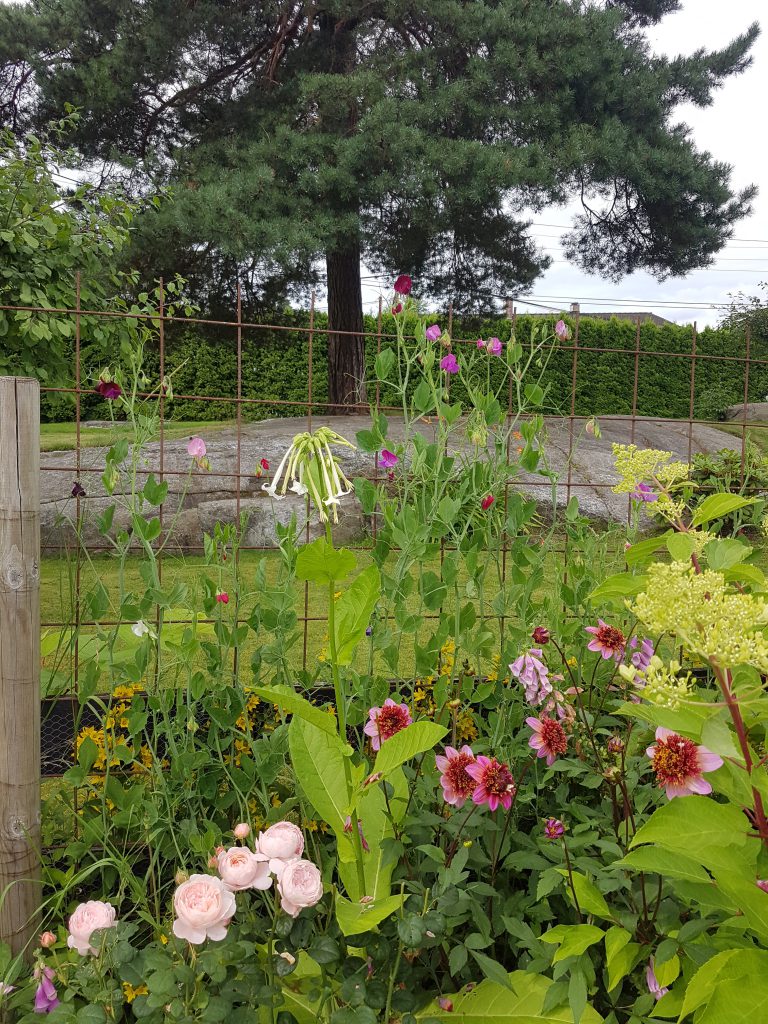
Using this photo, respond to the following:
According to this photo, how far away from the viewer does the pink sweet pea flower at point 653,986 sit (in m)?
0.99

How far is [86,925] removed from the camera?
3.14 ft

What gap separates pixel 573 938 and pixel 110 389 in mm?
1281

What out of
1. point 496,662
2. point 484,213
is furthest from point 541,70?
point 496,662

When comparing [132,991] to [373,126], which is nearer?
[132,991]

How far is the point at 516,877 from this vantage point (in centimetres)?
139

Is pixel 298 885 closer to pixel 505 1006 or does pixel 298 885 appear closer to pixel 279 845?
pixel 279 845

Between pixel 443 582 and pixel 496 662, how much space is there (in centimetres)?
51

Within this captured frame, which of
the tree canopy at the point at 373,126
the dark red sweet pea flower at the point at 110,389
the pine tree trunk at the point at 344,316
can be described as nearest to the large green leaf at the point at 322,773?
the dark red sweet pea flower at the point at 110,389

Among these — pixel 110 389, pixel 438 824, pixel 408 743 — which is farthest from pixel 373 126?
pixel 408 743

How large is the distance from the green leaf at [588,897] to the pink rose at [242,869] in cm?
37

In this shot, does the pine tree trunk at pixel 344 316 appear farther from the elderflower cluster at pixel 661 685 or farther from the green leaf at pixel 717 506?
the elderflower cluster at pixel 661 685

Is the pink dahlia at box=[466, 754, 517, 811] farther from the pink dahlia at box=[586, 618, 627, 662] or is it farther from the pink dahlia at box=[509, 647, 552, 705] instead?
the pink dahlia at box=[586, 618, 627, 662]

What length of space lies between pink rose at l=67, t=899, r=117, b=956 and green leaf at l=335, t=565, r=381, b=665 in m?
0.43

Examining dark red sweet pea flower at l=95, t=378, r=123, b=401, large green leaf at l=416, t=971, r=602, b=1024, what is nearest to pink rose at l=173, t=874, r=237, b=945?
large green leaf at l=416, t=971, r=602, b=1024
